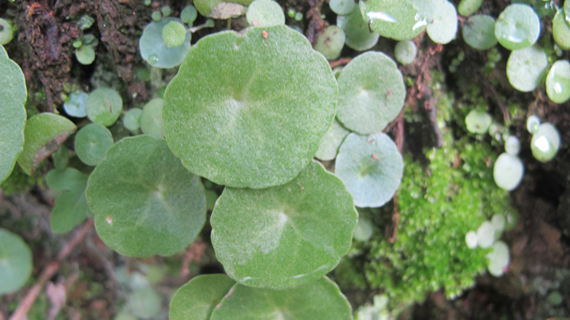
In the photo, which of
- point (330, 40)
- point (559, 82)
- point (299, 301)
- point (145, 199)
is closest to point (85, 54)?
point (145, 199)

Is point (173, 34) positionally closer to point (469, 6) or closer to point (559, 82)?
point (469, 6)

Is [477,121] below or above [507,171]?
above

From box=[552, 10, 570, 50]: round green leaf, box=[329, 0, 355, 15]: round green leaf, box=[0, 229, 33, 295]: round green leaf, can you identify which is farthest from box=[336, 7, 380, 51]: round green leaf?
box=[0, 229, 33, 295]: round green leaf

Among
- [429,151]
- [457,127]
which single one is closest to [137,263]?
[429,151]

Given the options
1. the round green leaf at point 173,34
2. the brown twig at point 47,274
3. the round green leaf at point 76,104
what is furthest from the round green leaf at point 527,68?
the brown twig at point 47,274

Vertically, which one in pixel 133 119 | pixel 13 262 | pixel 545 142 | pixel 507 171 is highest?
pixel 133 119

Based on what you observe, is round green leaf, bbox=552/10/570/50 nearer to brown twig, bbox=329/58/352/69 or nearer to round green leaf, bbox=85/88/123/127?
brown twig, bbox=329/58/352/69
